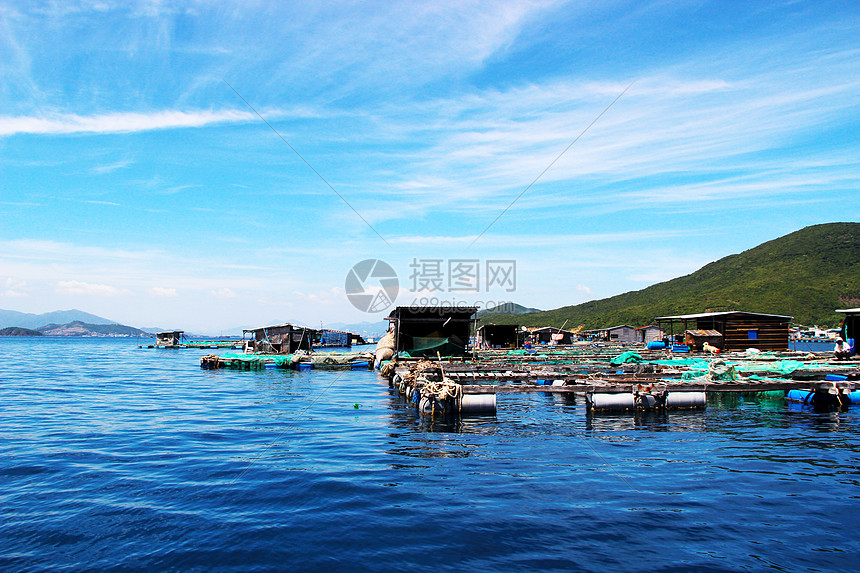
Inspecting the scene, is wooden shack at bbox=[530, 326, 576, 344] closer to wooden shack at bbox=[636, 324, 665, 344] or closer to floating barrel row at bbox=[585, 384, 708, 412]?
wooden shack at bbox=[636, 324, 665, 344]

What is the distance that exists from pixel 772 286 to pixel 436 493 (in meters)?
151

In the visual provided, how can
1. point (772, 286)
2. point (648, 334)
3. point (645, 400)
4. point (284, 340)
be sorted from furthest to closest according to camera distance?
point (772, 286) → point (648, 334) → point (284, 340) → point (645, 400)

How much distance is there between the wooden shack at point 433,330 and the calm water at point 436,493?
19.1 meters

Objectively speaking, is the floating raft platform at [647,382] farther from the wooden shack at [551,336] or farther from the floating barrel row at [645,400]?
the wooden shack at [551,336]

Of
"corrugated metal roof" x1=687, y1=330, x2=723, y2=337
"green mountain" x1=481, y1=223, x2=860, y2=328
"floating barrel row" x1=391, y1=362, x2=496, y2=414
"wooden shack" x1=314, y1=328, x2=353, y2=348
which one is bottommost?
"wooden shack" x1=314, y1=328, x2=353, y2=348

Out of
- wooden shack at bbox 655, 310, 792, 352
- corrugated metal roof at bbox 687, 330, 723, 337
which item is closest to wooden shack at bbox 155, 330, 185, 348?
corrugated metal roof at bbox 687, 330, 723, 337

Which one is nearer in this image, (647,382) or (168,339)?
(647,382)

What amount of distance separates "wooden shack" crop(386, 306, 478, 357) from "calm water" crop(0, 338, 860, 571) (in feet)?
62.8

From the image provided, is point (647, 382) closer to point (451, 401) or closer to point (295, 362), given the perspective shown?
point (451, 401)

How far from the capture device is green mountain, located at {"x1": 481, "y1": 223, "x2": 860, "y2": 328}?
121 m

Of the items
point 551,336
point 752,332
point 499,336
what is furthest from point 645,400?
point 551,336

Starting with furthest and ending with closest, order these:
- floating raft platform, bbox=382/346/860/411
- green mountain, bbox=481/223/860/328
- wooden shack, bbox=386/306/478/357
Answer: green mountain, bbox=481/223/860/328 → wooden shack, bbox=386/306/478/357 → floating raft platform, bbox=382/346/860/411

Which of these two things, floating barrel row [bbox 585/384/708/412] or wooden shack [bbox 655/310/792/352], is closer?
floating barrel row [bbox 585/384/708/412]

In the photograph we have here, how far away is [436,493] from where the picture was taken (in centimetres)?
1230
